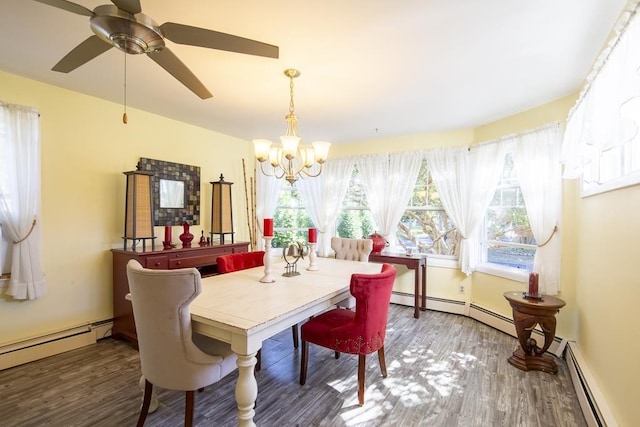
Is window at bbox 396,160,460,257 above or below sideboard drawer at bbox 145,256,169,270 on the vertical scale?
above

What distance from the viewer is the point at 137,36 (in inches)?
54.1

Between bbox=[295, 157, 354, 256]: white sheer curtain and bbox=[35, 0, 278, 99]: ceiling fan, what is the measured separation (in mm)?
3280

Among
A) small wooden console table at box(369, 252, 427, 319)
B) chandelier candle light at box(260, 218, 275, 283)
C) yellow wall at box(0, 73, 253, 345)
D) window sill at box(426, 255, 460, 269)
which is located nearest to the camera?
chandelier candle light at box(260, 218, 275, 283)

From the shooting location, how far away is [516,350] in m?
2.71

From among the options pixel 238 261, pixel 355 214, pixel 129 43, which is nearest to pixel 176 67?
pixel 129 43

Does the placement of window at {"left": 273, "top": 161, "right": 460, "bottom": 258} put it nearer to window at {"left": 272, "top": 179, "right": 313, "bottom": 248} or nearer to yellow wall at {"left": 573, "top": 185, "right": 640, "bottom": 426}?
window at {"left": 272, "top": 179, "right": 313, "bottom": 248}

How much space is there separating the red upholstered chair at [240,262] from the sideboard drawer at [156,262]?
613mm

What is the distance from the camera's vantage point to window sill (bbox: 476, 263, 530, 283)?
3.16 m

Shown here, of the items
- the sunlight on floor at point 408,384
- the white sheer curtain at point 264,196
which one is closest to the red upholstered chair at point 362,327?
the sunlight on floor at point 408,384

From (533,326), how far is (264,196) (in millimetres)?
3822

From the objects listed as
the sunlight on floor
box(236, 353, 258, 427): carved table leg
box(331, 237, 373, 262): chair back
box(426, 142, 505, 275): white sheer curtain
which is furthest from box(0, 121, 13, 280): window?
box(426, 142, 505, 275): white sheer curtain

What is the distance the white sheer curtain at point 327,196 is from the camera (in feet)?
15.7

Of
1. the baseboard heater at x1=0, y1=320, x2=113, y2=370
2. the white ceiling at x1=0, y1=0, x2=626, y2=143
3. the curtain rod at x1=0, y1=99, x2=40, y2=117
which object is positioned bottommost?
the baseboard heater at x1=0, y1=320, x2=113, y2=370

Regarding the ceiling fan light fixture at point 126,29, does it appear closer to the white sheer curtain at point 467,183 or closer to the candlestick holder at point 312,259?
the candlestick holder at point 312,259
